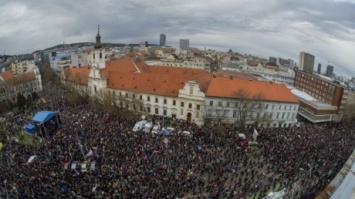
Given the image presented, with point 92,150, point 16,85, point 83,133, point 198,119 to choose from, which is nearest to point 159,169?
point 92,150

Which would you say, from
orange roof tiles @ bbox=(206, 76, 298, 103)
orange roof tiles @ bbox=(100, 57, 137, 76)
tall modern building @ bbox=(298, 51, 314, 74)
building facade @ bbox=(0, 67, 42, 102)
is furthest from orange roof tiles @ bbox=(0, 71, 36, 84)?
tall modern building @ bbox=(298, 51, 314, 74)

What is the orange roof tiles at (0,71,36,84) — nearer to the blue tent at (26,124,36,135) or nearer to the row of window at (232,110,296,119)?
the blue tent at (26,124,36,135)

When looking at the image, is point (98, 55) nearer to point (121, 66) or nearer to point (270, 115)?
point (121, 66)

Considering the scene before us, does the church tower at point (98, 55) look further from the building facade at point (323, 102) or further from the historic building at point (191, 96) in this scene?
the building facade at point (323, 102)

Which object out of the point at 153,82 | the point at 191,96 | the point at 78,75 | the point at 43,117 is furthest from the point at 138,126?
the point at 78,75

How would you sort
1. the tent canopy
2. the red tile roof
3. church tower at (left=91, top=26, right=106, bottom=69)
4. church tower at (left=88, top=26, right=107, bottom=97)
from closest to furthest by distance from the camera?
the tent canopy → the red tile roof → church tower at (left=88, top=26, right=107, bottom=97) → church tower at (left=91, top=26, right=106, bottom=69)

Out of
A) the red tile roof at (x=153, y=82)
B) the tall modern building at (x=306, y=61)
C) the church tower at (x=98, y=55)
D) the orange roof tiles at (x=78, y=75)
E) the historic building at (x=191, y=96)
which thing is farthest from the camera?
the tall modern building at (x=306, y=61)

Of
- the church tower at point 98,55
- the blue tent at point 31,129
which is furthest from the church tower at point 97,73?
the blue tent at point 31,129
